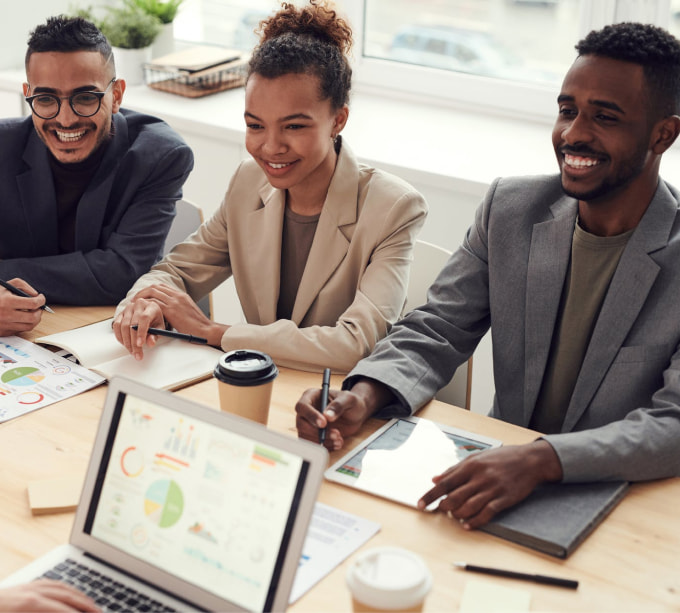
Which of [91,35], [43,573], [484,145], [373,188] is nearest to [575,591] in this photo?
[43,573]

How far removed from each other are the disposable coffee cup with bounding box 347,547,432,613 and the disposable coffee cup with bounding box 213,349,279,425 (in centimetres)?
42

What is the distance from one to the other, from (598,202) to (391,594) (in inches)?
37.4

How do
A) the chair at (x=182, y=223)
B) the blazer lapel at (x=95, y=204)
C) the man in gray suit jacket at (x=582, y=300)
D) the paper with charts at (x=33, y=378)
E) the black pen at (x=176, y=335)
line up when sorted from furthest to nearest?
1. the chair at (x=182, y=223)
2. the blazer lapel at (x=95, y=204)
3. the black pen at (x=176, y=335)
4. the paper with charts at (x=33, y=378)
5. the man in gray suit jacket at (x=582, y=300)

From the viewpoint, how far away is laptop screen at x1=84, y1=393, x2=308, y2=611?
94 centimetres

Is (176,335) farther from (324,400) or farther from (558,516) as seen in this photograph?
(558,516)

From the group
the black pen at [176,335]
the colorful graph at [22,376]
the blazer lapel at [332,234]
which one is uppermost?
the blazer lapel at [332,234]

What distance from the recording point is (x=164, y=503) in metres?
1.01

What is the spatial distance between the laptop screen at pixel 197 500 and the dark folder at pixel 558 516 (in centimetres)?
39

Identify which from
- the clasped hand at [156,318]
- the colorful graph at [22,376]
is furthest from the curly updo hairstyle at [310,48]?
the colorful graph at [22,376]

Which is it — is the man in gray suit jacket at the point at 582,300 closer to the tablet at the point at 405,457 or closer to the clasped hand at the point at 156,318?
the tablet at the point at 405,457

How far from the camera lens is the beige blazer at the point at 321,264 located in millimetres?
1715

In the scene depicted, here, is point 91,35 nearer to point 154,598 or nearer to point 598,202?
point 598,202

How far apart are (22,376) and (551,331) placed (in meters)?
0.98

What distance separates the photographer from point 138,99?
11.0 feet
